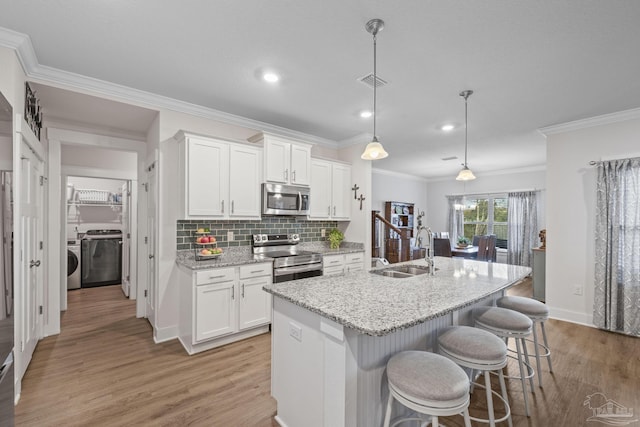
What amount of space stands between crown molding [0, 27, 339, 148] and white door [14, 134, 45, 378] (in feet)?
2.16

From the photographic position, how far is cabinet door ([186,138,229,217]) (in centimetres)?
312

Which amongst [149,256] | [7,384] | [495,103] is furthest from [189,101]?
[495,103]

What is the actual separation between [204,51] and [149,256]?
2.50 metres

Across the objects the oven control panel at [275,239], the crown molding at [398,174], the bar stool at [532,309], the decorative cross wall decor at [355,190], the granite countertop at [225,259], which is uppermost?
the crown molding at [398,174]

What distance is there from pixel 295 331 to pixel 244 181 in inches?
87.8

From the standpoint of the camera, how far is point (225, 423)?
1.92m

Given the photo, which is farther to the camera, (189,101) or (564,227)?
(564,227)

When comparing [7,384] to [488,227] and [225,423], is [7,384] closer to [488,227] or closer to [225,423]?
[225,423]

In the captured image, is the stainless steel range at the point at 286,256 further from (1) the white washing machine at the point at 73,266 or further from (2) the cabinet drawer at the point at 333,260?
(1) the white washing machine at the point at 73,266

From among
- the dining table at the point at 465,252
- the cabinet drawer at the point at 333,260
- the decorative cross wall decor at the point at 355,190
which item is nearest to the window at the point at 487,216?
the dining table at the point at 465,252

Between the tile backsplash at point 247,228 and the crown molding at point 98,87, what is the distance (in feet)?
4.27

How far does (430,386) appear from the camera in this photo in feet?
4.17

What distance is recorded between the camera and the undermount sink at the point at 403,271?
100 inches

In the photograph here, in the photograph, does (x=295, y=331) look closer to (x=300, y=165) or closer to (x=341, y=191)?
(x=300, y=165)
